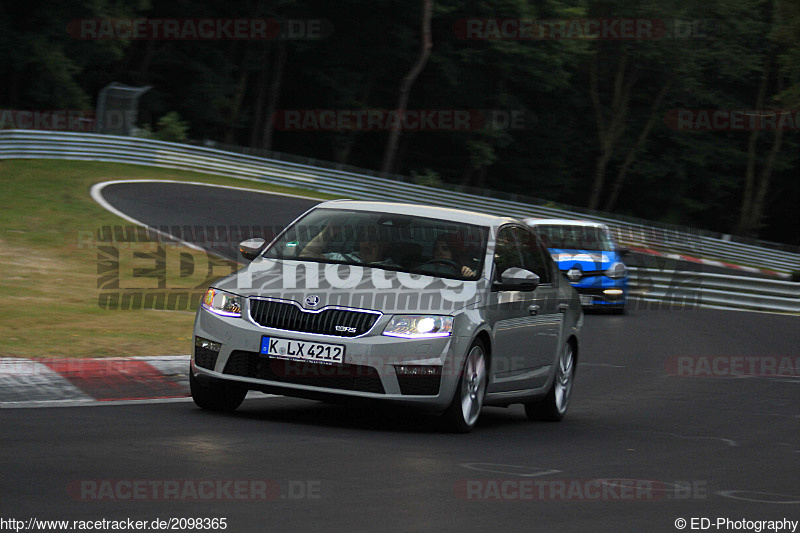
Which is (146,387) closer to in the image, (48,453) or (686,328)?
(48,453)

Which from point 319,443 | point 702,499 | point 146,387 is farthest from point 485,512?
point 146,387

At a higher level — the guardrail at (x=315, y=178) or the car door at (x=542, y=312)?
the car door at (x=542, y=312)

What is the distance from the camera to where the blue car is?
2231 cm

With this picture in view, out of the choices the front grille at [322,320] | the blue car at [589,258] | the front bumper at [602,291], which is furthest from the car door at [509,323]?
the front bumper at [602,291]

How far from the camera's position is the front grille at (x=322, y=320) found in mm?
8625

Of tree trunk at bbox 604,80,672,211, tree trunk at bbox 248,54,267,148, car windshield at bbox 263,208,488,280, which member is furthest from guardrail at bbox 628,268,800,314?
tree trunk at bbox 604,80,672,211

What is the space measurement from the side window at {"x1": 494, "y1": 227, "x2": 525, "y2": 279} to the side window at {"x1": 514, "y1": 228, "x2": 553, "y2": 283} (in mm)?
122

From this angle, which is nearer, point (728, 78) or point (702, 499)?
point (702, 499)

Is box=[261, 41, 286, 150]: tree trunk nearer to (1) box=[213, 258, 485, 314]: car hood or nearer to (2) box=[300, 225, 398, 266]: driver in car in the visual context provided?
(2) box=[300, 225, 398, 266]: driver in car

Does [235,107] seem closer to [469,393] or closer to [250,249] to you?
[250,249]

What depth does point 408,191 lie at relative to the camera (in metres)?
45.1

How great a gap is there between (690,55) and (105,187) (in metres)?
42.4

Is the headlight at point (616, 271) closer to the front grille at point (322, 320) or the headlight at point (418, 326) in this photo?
the headlight at point (418, 326)

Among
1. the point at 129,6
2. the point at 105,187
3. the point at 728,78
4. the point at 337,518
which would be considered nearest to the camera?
the point at 337,518
